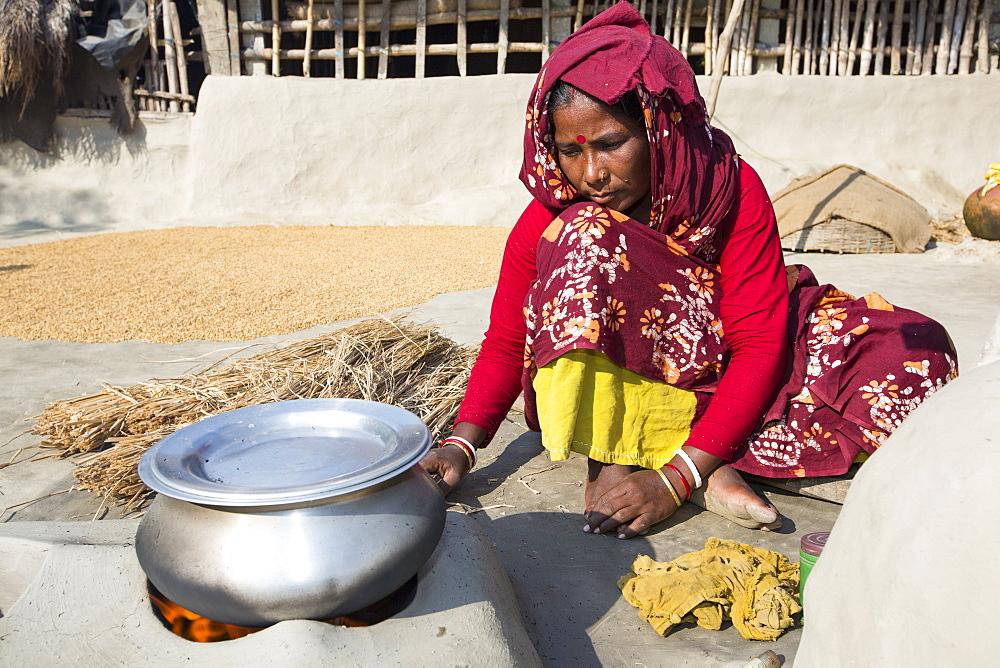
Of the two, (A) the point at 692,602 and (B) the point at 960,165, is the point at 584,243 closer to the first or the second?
(A) the point at 692,602

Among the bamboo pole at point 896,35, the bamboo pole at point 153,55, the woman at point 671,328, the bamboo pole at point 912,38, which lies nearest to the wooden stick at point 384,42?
the bamboo pole at point 153,55

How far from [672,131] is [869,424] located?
92 centimetres

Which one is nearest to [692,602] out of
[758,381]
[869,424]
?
[758,381]

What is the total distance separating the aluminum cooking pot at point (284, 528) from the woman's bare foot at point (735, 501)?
933 mm

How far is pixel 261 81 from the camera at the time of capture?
369 inches

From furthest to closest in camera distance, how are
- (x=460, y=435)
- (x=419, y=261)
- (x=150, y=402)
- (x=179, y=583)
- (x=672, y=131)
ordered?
1. (x=419, y=261)
2. (x=150, y=402)
3. (x=460, y=435)
4. (x=672, y=131)
5. (x=179, y=583)

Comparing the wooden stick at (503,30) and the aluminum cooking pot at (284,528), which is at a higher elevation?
the wooden stick at (503,30)

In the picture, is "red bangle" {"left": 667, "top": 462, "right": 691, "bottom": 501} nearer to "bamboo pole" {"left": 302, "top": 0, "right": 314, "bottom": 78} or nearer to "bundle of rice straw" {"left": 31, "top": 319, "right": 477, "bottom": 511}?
"bundle of rice straw" {"left": 31, "top": 319, "right": 477, "bottom": 511}

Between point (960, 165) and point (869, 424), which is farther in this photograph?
point (960, 165)

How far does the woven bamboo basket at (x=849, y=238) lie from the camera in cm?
666

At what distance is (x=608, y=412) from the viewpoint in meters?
1.99

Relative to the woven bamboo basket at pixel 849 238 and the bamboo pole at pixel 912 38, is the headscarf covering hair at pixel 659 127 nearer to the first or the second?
the woven bamboo basket at pixel 849 238

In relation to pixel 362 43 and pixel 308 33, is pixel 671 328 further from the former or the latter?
pixel 308 33

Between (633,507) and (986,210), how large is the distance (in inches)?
241
